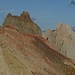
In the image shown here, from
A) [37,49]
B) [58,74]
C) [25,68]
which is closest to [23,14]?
[37,49]

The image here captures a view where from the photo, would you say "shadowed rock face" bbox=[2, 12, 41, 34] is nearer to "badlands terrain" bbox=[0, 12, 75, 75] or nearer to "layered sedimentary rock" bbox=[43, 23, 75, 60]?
"badlands terrain" bbox=[0, 12, 75, 75]

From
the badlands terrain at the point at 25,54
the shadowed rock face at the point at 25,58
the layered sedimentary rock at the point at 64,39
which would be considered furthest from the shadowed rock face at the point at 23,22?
the layered sedimentary rock at the point at 64,39

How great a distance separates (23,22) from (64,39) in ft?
93.1

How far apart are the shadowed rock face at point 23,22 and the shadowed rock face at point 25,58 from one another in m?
16.1

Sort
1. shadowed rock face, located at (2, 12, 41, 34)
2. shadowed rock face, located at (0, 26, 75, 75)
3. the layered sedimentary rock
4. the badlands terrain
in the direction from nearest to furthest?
shadowed rock face, located at (0, 26, 75, 75), the badlands terrain, shadowed rock face, located at (2, 12, 41, 34), the layered sedimentary rock

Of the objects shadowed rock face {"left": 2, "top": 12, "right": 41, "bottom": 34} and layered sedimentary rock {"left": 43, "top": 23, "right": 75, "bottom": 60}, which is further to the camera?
layered sedimentary rock {"left": 43, "top": 23, "right": 75, "bottom": 60}

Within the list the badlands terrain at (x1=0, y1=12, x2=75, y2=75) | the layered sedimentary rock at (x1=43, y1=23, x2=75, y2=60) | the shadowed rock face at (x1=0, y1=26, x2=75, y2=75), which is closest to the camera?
the shadowed rock face at (x1=0, y1=26, x2=75, y2=75)

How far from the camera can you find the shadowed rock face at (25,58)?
43.6m

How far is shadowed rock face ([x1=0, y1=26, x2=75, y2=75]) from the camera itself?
43606mm

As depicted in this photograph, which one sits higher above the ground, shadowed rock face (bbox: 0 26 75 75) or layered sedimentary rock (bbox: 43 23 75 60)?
layered sedimentary rock (bbox: 43 23 75 60)

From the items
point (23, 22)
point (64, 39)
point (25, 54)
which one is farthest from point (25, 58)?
point (64, 39)

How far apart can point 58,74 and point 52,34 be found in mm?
57372

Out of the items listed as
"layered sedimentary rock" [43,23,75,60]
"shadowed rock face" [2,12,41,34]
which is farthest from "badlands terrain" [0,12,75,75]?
"layered sedimentary rock" [43,23,75,60]

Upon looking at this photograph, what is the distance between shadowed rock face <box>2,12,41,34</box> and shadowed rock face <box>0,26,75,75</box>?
52.9 ft
